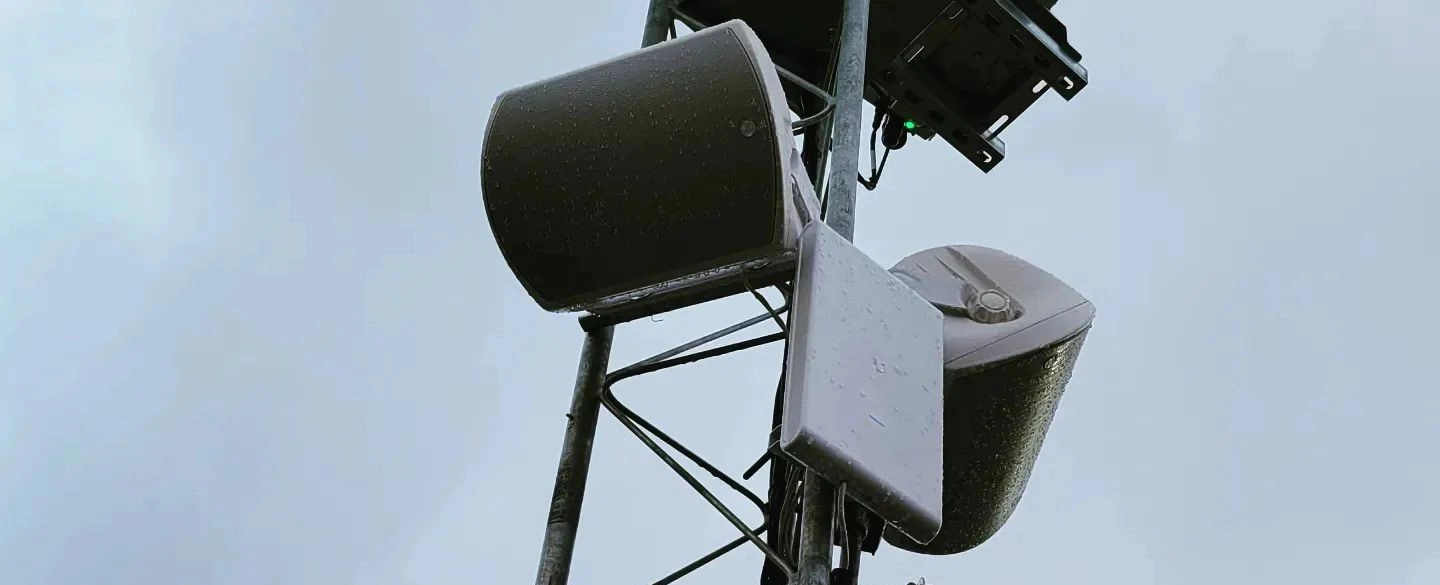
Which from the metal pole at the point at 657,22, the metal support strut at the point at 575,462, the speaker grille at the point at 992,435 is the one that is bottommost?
the speaker grille at the point at 992,435

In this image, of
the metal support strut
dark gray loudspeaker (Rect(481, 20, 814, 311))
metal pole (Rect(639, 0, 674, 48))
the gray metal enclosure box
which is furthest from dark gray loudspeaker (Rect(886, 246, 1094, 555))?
metal pole (Rect(639, 0, 674, 48))

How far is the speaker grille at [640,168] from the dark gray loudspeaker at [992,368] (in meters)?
0.63

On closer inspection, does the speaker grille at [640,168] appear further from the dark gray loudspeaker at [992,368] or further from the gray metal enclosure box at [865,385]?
the dark gray loudspeaker at [992,368]

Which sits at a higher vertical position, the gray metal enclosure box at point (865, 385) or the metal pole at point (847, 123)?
the metal pole at point (847, 123)

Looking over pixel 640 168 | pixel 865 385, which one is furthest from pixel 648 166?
pixel 865 385

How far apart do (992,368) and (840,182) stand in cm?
81

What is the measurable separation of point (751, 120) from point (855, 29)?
4.49 ft

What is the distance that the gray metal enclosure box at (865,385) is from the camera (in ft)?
13.0

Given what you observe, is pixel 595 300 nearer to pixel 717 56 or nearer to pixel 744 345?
pixel 744 345

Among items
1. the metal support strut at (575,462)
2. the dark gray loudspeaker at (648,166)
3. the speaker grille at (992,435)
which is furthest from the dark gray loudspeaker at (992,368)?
the metal support strut at (575,462)

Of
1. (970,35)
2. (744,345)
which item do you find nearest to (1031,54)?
(970,35)

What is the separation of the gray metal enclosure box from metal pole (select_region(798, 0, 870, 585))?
0.17 m

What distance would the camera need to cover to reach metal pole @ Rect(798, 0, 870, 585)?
4.11 m

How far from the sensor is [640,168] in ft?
15.1
